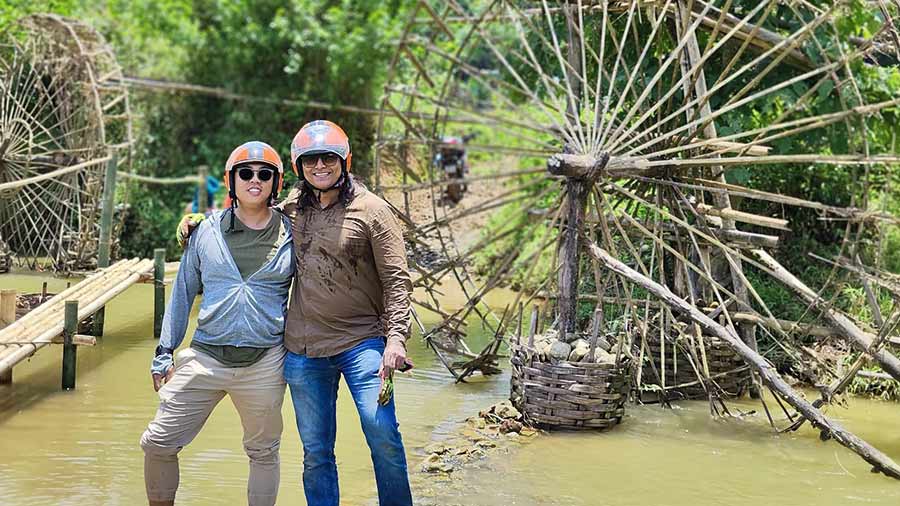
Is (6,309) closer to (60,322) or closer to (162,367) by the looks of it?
(60,322)

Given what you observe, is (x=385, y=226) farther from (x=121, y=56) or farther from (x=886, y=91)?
(x=121, y=56)

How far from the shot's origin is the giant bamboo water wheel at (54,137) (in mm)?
12617

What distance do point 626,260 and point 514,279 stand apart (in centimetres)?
424

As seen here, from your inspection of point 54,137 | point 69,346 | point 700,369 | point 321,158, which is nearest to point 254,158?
point 321,158

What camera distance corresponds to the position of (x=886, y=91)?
9.97m

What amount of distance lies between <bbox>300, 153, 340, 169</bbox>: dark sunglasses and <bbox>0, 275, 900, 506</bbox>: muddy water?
1.88m

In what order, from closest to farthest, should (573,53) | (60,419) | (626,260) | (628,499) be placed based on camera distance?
(628,499) → (60,419) → (573,53) → (626,260)

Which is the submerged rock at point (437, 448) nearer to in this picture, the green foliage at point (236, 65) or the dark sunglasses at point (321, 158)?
the dark sunglasses at point (321, 158)

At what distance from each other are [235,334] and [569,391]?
3004mm

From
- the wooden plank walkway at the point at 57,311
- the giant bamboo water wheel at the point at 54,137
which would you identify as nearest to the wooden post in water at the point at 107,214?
the giant bamboo water wheel at the point at 54,137

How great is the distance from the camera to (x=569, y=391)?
21.8 feet

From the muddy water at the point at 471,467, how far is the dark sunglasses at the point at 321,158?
6.17 feet

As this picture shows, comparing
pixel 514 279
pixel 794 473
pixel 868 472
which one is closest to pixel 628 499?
pixel 794 473

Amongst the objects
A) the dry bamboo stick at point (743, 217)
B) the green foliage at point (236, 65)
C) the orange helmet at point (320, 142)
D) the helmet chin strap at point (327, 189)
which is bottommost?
the dry bamboo stick at point (743, 217)
